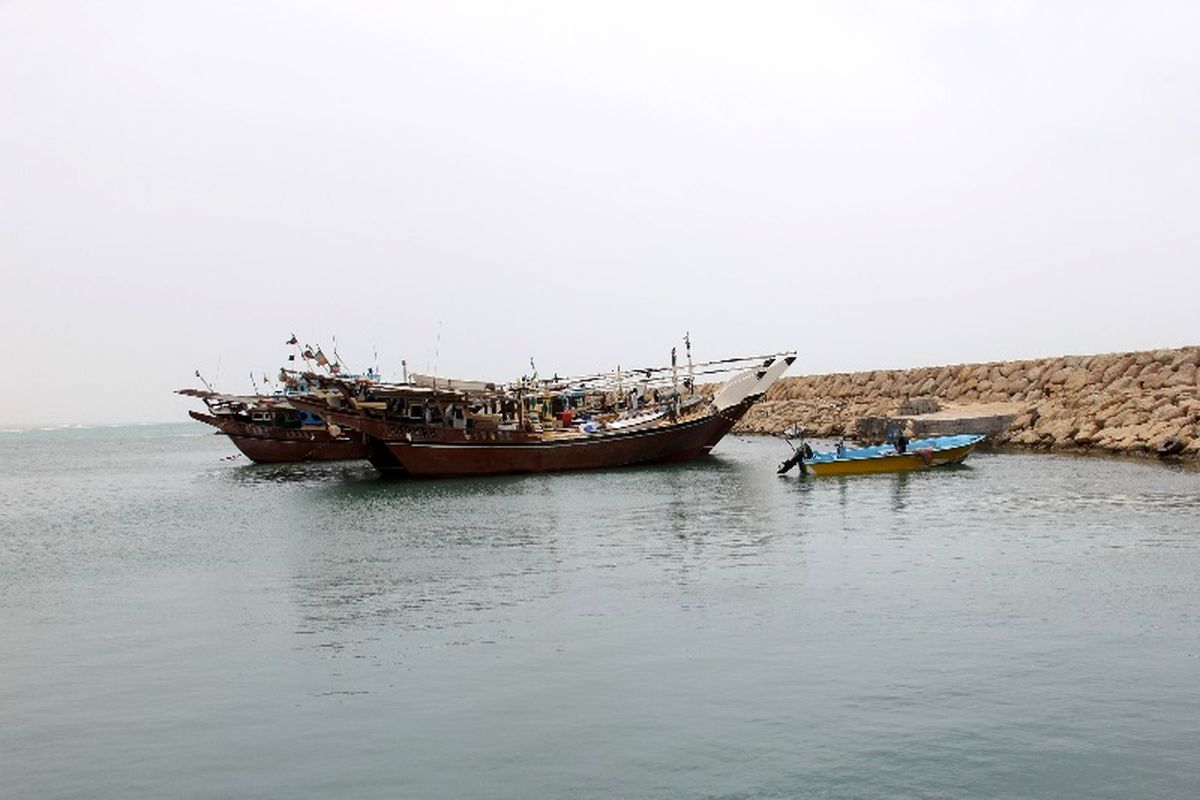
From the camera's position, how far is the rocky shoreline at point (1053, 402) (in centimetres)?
3653

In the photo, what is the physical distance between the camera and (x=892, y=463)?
114 feet

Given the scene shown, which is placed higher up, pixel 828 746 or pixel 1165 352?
pixel 1165 352

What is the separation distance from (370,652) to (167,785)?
14.4 feet

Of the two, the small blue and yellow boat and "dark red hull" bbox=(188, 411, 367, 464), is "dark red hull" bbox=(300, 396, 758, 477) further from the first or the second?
"dark red hull" bbox=(188, 411, 367, 464)

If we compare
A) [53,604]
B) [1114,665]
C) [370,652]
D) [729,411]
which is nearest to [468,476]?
[729,411]

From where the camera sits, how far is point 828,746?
9312mm

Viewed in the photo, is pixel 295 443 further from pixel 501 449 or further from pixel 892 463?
pixel 892 463

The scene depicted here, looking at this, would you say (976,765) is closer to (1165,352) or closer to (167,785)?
(167,785)

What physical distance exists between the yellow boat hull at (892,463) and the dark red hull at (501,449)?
10253mm

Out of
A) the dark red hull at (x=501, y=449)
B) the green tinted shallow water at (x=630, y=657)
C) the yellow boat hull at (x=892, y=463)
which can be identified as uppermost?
the dark red hull at (x=501, y=449)

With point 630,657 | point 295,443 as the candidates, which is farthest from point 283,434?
point 630,657

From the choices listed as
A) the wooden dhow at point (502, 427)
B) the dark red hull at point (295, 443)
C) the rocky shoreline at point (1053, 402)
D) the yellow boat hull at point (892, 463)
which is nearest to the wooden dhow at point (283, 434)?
the dark red hull at point (295, 443)

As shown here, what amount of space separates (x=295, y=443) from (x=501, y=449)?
20.7m

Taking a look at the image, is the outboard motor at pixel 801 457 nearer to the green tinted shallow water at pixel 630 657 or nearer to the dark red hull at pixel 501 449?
the green tinted shallow water at pixel 630 657
